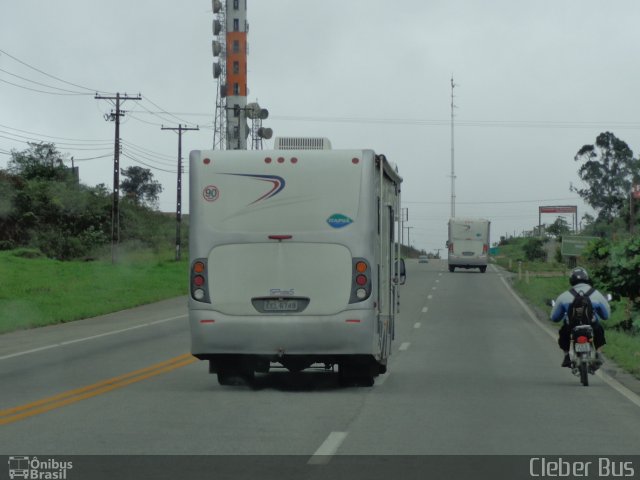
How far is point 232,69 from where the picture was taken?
71062 millimetres

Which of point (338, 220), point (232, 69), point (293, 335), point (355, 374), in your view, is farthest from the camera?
point (232, 69)

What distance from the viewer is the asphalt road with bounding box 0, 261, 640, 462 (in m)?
10.7

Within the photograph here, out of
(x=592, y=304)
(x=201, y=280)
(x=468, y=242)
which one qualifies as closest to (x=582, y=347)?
(x=592, y=304)

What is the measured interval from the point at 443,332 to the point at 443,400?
14.5 metres

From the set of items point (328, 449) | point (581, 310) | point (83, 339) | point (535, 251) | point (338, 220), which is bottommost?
point (83, 339)

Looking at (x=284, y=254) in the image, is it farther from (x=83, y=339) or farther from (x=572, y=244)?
(x=572, y=244)

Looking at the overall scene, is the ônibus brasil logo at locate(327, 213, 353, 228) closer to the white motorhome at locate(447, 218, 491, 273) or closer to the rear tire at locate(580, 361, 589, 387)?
the rear tire at locate(580, 361, 589, 387)

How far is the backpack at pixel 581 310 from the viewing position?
52.7 feet

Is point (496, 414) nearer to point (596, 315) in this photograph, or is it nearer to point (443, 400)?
point (443, 400)

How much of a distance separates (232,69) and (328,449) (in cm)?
6212

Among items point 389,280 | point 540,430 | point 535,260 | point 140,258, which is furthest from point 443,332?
point 535,260
